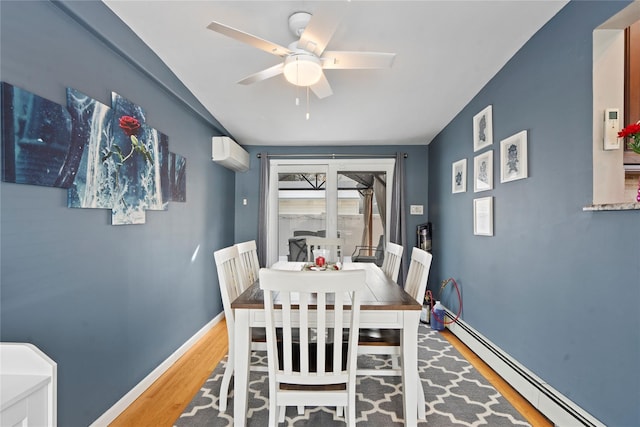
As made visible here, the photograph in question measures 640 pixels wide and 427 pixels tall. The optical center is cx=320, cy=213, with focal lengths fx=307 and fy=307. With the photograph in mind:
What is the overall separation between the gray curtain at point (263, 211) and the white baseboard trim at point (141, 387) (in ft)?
5.27

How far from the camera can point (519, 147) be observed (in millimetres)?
2273

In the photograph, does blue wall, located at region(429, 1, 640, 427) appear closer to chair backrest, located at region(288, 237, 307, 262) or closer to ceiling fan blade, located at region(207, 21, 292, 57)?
ceiling fan blade, located at region(207, 21, 292, 57)

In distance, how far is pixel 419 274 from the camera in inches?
84.9

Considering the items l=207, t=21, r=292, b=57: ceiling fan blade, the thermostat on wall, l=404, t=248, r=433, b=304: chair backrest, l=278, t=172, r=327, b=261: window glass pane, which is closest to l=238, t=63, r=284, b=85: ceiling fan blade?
l=207, t=21, r=292, b=57: ceiling fan blade

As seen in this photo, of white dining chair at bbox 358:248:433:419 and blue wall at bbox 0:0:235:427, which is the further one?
white dining chair at bbox 358:248:433:419

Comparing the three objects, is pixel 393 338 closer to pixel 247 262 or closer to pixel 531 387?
pixel 531 387

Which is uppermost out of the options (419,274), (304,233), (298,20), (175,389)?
(298,20)

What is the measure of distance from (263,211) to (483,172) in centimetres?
314

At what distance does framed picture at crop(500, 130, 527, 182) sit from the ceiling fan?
1.21 m

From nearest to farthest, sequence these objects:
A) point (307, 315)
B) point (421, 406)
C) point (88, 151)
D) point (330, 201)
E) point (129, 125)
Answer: point (307, 315) < point (88, 151) < point (421, 406) < point (129, 125) < point (330, 201)

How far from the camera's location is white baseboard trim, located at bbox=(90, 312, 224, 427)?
188 centimetres

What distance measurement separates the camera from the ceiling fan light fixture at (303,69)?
175cm

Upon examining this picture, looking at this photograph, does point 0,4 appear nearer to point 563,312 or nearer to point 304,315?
point 304,315

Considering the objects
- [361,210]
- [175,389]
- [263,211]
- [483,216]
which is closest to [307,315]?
[175,389]
